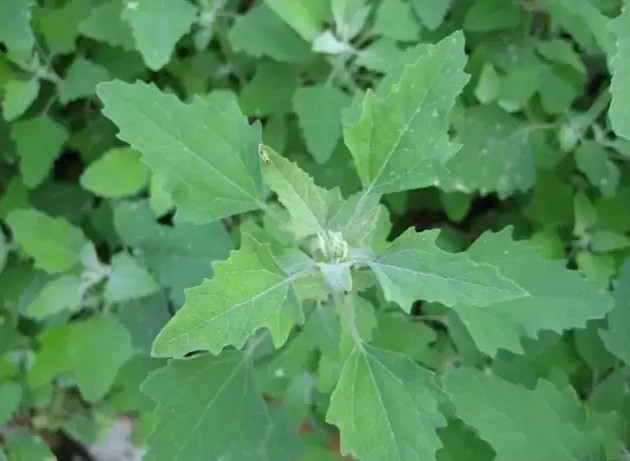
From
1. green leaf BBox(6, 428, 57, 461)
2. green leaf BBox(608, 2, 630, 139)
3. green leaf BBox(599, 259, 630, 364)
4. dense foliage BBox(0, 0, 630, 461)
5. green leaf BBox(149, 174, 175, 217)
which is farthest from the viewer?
green leaf BBox(6, 428, 57, 461)

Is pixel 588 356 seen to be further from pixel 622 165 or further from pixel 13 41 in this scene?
pixel 13 41

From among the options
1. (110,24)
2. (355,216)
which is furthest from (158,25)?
(355,216)

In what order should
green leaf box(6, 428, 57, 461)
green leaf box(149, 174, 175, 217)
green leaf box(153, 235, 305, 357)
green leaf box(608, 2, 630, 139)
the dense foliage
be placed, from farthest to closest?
green leaf box(6, 428, 57, 461) → green leaf box(149, 174, 175, 217) → green leaf box(608, 2, 630, 139) → the dense foliage → green leaf box(153, 235, 305, 357)

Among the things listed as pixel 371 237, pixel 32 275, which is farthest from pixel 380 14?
pixel 32 275

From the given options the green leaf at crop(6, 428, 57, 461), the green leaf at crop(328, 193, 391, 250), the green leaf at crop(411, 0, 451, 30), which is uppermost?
the green leaf at crop(411, 0, 451, 30)

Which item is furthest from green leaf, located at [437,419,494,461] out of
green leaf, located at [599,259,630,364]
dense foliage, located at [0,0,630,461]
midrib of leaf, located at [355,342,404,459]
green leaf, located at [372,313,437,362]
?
midrib of leaf, located at [355,342,404,459]

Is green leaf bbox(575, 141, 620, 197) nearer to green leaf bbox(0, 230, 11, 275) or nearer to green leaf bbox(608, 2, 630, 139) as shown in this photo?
green leaf bbox(608, 2, 630, 139)
